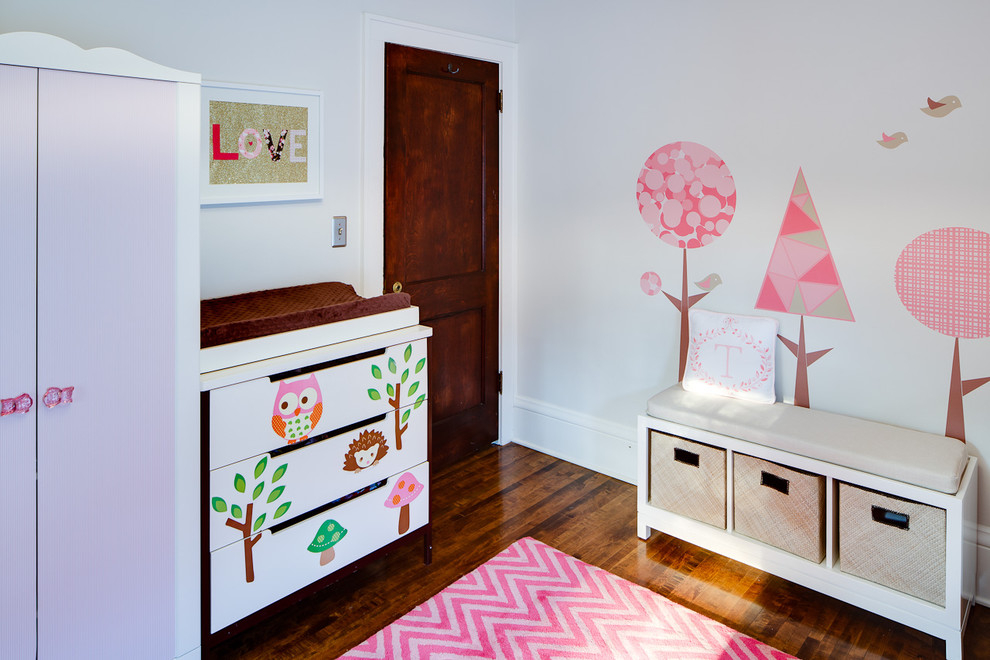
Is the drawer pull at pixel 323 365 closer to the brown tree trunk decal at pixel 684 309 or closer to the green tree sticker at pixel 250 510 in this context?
the green tree sticker at pixel 250 510

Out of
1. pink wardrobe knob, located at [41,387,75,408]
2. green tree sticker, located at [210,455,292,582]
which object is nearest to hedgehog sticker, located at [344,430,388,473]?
green tree sticker, located at [210,455,292,582]

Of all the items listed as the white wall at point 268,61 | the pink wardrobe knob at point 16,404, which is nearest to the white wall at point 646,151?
the white wall at point 268,61

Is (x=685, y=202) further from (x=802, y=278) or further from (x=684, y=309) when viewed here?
(x=802, y=278)

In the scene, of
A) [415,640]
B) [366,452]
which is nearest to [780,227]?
[366,452]

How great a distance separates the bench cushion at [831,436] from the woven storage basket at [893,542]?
3.5 inches

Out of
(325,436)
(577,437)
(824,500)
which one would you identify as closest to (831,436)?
(824,500)

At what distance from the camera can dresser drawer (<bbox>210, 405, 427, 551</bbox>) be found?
2.04 m

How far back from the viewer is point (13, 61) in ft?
5.02

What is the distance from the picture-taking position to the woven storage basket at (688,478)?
2664mm

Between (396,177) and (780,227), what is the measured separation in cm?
161

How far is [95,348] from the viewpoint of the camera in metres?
1.71

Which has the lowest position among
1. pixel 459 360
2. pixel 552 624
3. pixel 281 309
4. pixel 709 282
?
pixel 552 624

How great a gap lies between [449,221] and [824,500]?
2.00 meters

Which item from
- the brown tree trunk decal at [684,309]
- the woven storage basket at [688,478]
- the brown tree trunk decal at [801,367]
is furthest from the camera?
the brown tree trunk decal at [684,309]
